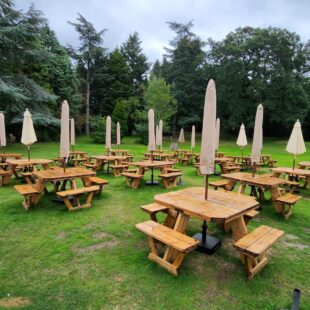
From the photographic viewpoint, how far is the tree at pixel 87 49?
2928 centimetres

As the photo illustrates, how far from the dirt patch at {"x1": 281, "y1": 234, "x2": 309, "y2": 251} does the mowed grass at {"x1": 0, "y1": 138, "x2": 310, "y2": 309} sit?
0.05ft

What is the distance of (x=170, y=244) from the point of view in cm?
311

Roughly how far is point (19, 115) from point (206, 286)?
18832mm

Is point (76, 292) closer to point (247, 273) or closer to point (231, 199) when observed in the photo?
point (247, 273)

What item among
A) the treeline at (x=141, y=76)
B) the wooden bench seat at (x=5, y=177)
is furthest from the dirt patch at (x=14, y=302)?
the treeline at (x=141, y=76)

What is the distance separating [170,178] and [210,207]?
478 centimetres

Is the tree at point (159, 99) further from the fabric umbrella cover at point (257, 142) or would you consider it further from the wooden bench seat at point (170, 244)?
the wooden bench seat at point (170, 244)

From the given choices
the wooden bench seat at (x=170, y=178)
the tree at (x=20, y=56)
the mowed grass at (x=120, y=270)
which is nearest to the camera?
the mowed grass at (x=120, y=270)

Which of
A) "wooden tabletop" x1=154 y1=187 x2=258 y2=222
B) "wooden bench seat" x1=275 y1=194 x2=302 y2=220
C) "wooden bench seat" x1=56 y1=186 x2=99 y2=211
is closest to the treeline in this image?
"wooden bench seat" x1=56 y1=186 x2=99 y2=211

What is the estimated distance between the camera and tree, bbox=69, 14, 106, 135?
29.3 metres

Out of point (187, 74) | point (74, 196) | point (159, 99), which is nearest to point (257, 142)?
point (74, 196)

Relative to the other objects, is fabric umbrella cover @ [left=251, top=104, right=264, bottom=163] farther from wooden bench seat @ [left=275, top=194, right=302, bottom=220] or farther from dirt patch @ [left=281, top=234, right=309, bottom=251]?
dirt patch @ [left=281, top=234, right=309, bottom=251]

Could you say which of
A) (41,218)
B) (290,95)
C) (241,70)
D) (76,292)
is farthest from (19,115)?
(290,95)

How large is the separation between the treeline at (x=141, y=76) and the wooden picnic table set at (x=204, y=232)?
16106mm
